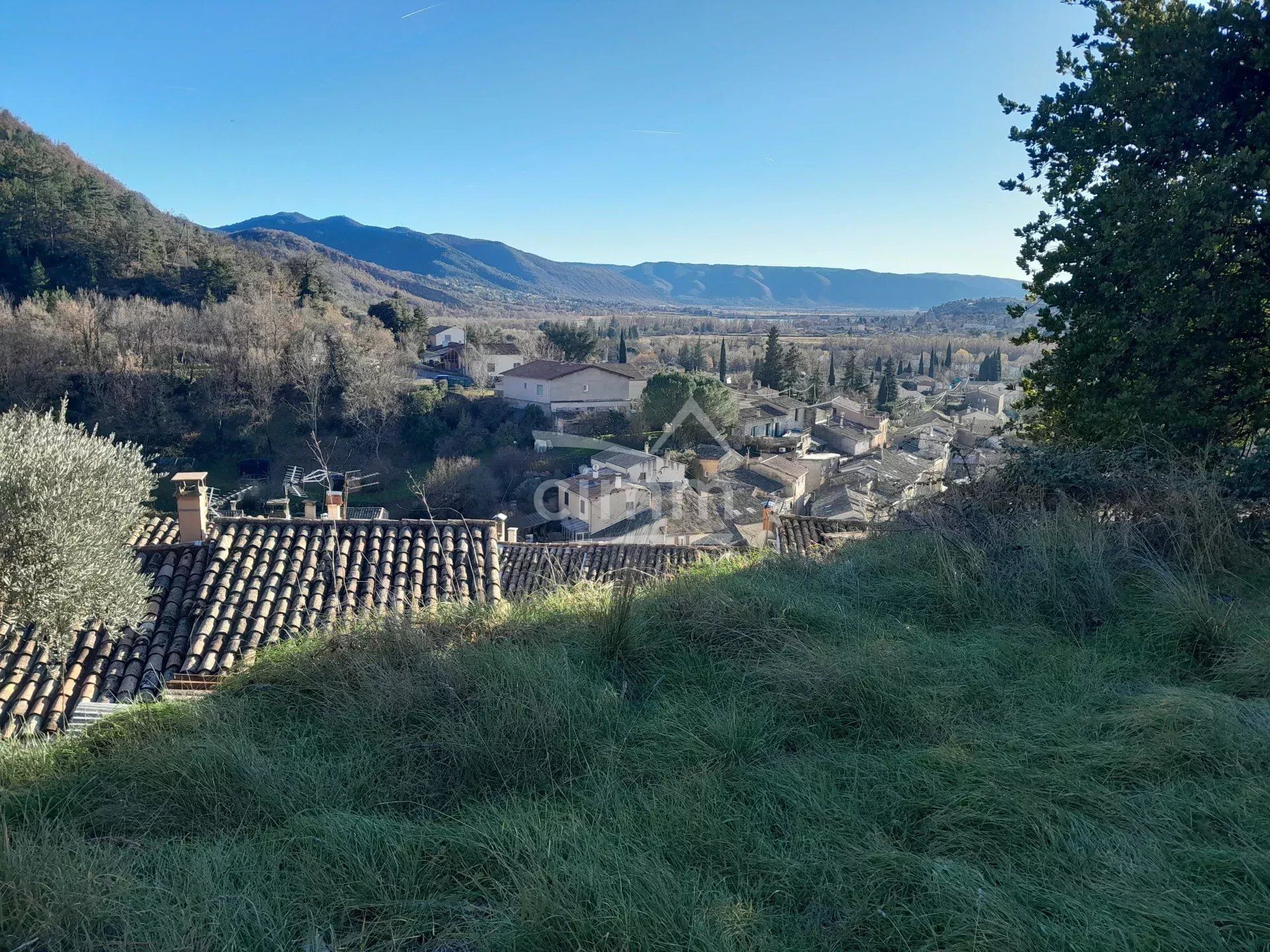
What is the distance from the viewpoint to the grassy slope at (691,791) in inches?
68.6

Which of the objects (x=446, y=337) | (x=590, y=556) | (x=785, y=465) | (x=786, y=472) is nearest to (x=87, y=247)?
(x=446, y=337)

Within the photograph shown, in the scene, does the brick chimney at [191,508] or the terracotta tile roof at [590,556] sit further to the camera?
the terracotta tile roof at [590,556]

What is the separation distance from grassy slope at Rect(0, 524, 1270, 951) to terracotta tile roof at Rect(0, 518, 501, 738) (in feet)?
5.07

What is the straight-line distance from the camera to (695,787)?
2309mm

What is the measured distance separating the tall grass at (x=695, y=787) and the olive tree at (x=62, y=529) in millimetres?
3408

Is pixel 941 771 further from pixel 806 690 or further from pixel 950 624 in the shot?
pixel 950 624

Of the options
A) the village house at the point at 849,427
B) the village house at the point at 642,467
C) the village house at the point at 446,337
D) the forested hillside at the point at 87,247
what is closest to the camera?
the village house at the point at 642,467

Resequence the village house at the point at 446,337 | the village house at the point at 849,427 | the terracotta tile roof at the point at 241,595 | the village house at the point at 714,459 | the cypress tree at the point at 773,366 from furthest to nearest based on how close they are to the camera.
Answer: the village house at the point at 446,337, the cypress tree at the point at 773,366, the village house at the point at 849,427, the village house at the point at 714,459, the terracotta tile roof at the point at 241,595

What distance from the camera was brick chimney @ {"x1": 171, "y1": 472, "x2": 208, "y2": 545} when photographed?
27.2 ft

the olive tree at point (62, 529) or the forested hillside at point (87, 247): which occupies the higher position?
the forested hillside at point (87, 247)

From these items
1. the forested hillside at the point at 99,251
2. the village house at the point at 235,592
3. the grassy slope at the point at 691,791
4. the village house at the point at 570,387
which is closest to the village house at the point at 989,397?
the village house at the point at 570,387

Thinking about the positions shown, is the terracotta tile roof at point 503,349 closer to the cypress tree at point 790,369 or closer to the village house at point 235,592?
the cypress tree at point 790,369

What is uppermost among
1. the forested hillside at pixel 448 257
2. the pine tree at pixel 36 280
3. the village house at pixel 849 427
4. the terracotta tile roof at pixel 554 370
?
the forested hillside at pixel 448 257

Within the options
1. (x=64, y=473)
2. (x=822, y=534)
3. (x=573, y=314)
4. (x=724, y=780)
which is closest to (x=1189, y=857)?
(x=724, y=780)
